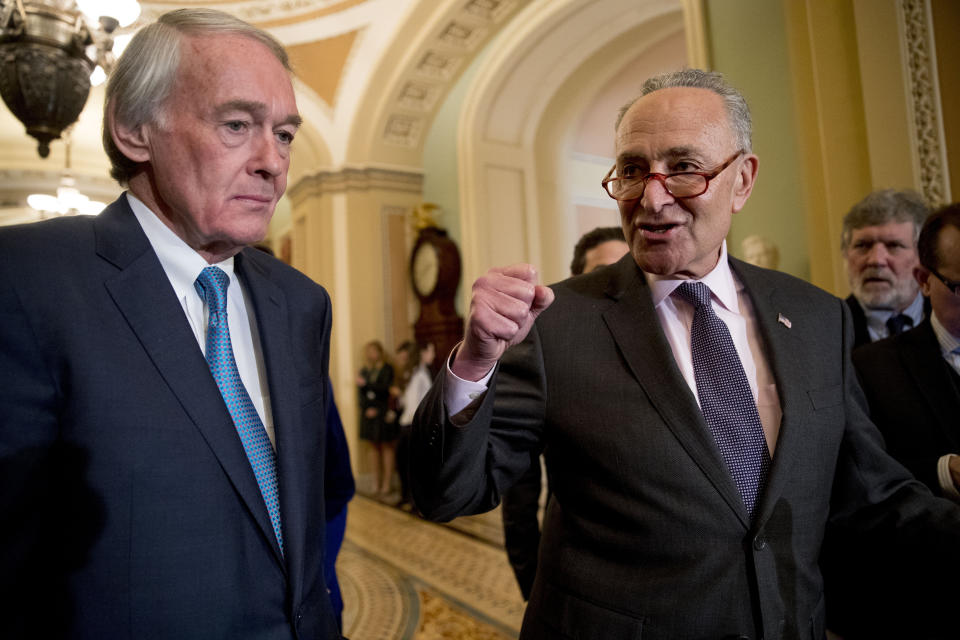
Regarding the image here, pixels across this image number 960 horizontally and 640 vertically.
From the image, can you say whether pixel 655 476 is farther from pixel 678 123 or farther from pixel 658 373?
pixel 678 123

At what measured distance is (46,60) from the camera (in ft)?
9.55

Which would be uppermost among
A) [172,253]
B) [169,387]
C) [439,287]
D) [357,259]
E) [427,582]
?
[357,259]

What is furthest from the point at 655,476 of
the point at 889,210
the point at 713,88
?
the point at 889,210

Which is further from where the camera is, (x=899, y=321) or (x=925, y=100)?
(x=925, y=100)

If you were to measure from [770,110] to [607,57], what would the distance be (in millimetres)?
4090

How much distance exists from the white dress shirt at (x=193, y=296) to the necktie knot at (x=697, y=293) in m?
0.79

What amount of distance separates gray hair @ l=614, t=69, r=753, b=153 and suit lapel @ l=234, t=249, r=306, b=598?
0.75 m

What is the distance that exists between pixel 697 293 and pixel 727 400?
21 centimetres

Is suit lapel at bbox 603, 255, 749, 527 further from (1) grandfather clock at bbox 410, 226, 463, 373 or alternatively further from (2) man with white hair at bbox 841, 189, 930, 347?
(1) grandfather clock at bbox 410, 226, 463, 373

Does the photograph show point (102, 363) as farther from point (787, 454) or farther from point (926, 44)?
point (926, 44)

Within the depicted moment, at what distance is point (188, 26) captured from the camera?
1032 mm

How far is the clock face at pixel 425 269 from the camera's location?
788 cm

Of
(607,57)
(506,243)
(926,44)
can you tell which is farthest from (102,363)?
(607,57)

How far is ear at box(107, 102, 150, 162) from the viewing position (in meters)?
1.02
